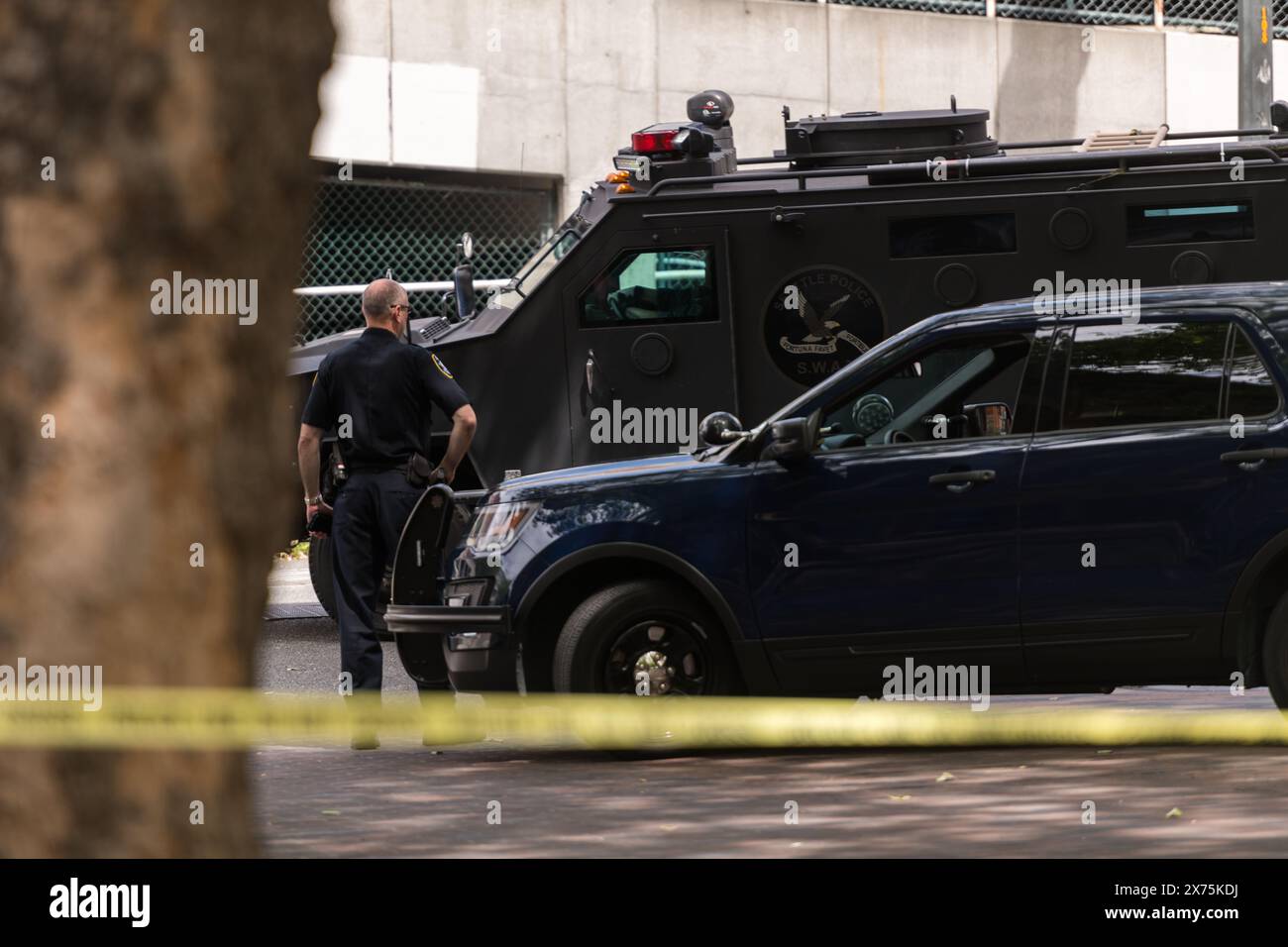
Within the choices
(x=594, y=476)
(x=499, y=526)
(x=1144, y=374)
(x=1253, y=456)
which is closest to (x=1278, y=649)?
(x=1253, y=456)

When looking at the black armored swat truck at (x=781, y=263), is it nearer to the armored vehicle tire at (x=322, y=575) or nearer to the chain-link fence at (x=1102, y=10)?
the armored vehicle tire at (x=322, y=575)

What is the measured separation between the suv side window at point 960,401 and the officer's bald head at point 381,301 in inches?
77.9

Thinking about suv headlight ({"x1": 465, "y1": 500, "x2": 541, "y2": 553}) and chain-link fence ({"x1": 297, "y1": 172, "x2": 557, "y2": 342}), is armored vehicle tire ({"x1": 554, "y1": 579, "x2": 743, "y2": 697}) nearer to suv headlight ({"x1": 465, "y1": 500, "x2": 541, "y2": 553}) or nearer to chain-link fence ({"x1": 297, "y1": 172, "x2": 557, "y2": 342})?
suv headlight ({"x1": 465, "y1": 500, "x2": 541, "y2": 553})

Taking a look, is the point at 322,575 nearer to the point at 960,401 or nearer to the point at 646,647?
the point at 646,647

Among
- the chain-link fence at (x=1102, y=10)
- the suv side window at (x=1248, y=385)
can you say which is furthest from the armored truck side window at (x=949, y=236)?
the chain-link fence at (x=1102, y=10)

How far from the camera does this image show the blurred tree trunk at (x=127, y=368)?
2982mm

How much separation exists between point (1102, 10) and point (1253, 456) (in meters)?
17.6

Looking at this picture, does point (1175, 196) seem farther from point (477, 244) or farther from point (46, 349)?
point (477, 244)

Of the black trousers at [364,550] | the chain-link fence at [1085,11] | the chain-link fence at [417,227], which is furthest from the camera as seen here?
the chain-link fence at [1085,11]

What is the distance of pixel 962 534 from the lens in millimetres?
8133

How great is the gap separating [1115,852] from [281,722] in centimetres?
254

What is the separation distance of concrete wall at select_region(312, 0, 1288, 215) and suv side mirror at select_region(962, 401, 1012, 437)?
1187 centimetres

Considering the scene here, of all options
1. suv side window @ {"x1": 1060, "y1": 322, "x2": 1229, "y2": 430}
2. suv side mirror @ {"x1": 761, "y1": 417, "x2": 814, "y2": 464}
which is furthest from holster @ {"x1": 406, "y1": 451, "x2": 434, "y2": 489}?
suv side window @ {"x1": 1060, "y1": 322, "x2": 1229, "y2": 430}
